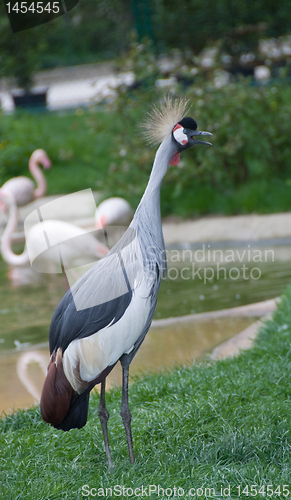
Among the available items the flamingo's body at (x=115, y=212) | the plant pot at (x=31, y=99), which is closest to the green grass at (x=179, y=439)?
the flamingo's body at (x=115, y=212)

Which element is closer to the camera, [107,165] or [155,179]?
[155,179]

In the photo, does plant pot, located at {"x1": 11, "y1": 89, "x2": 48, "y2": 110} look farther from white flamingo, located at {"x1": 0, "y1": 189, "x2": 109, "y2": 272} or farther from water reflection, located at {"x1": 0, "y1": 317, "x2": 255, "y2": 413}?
water reflection, located at {"x1": 0, "y1": 317, "x2": 255, "y2": 413}

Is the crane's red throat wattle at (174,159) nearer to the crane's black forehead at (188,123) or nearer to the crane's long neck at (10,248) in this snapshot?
the crane's black forehead at (188,123)

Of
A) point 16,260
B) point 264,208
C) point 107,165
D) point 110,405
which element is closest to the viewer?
point 110,405

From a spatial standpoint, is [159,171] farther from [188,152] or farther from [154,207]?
[188,152]

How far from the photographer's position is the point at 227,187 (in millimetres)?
→ 7688

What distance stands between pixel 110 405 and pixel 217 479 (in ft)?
3.34

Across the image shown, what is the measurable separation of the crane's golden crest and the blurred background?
0.64 ft

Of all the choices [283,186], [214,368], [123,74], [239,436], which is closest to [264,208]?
[283,186]

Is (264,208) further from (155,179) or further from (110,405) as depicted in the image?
(155,179)

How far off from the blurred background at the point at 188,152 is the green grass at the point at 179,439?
54 centimetres

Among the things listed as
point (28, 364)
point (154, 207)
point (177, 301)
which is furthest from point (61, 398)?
point (177, 301)

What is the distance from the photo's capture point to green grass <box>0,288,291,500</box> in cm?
238

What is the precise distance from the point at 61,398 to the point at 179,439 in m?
0.68
